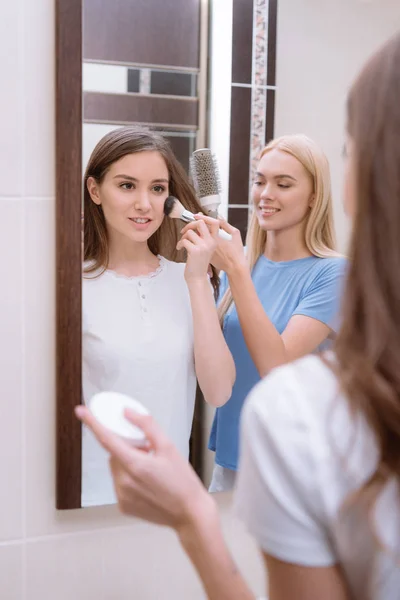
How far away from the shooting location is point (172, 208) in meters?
0.91

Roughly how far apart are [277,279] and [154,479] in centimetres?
54

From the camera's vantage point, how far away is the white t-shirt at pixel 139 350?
0.89 meters

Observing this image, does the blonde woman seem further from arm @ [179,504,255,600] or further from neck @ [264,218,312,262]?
arm @ [179,504,255,600]

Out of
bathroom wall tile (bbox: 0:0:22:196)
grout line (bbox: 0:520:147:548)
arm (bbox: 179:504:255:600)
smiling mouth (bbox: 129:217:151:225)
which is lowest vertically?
grout line (bbox: 0:520:147:548)

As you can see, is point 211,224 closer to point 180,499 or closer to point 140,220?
point 140,220

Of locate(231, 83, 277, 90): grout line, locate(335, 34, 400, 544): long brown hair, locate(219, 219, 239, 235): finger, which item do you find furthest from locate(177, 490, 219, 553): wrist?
locate(231, 83, 277, 90): grout line

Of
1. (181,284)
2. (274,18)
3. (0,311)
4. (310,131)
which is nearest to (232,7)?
(274,18)

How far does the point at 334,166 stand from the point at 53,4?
465 mm

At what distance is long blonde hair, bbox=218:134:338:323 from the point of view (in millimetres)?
979

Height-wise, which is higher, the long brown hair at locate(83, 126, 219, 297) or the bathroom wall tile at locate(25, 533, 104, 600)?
the long brown hair at locate(83, 126, 219, 297)

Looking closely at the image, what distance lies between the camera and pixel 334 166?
101 centimetres

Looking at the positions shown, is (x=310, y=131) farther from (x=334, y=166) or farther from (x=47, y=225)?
(x=47, y=225)

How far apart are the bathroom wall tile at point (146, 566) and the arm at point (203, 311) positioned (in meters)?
0.24

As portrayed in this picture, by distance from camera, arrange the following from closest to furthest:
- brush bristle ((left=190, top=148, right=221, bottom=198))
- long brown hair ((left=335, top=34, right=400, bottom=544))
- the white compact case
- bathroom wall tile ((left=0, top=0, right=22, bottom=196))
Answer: long brown hair ((left=335, top=34, right=400, bottom=544)) < the white compact case < bathroom wall tile ((left=0, top=0, right=22, bottom=196)) < brush bristle ((left=190, top=148, right=221, bottom=198))
